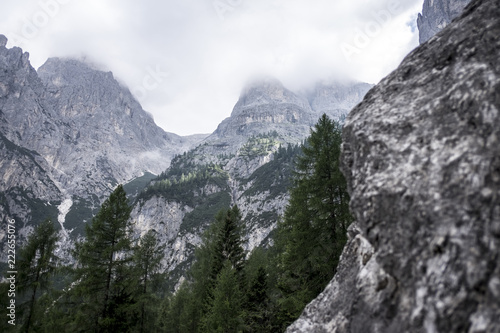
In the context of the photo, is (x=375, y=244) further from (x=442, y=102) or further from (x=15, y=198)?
(x=15, y=198)

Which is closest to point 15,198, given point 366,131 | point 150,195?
point 150,195

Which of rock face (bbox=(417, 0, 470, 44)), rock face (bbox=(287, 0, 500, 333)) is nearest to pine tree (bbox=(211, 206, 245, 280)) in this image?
rock face (bbox=(287, 0, 500, 333))

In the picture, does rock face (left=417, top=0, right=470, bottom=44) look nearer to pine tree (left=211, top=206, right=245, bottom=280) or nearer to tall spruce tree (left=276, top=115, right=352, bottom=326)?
pine tree (left=211, top=206, right=245, bottom=280)

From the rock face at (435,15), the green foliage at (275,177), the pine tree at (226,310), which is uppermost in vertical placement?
the rock face at (435,15)

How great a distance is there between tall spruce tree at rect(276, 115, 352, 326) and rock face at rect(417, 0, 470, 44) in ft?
598

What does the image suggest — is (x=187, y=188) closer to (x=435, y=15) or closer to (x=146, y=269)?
(x=146, y=269)

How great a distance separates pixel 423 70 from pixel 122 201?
57.9ft

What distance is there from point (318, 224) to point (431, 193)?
380 inches

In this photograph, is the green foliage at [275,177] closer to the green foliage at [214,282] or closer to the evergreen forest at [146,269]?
the green foliage at [214,282]

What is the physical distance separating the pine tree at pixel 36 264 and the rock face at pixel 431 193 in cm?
1834

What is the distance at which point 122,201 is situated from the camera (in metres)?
17.2

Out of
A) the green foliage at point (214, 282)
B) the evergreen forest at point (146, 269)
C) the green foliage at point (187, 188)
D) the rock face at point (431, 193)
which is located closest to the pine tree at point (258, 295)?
the evergreen forest at point (146, 269)

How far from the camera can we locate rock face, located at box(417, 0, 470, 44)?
15215 cm

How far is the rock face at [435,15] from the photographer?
152 metres
